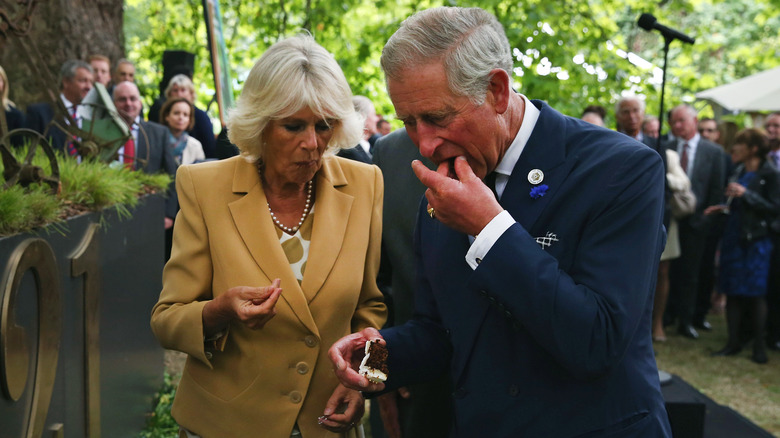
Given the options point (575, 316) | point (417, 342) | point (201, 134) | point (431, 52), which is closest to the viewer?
point (575, 316)

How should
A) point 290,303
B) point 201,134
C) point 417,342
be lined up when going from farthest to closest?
point 201,134, point 290,303, point 417,342

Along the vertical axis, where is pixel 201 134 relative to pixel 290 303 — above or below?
below

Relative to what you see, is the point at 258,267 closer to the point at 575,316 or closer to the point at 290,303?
the point at 290,303

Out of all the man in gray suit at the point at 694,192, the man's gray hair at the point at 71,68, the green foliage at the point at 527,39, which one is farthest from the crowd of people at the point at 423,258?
the man in gray suit at the point at 694,192

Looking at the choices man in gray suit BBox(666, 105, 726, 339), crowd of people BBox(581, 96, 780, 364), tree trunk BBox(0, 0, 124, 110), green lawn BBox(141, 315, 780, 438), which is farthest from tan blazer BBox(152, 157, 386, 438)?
tree trunk BBox(0, 0, 124, 110)

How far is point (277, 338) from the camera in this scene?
2615mm

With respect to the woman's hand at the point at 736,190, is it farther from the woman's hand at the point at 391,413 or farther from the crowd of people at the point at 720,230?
the woman's hand at the point at 391,413

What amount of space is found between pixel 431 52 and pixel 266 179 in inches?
43.7

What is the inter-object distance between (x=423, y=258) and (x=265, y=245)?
634 mm

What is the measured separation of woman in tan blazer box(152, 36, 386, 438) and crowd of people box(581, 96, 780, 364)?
18.0ft

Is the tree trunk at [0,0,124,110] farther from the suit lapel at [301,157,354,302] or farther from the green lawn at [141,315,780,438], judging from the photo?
the suit lapel at [301,157,354,302]

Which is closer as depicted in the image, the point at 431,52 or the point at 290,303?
the point at 431,52

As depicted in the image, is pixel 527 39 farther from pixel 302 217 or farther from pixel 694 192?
pixel 302 217

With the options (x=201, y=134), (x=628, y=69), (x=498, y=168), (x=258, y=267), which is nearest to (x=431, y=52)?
(x=498, y=168)
